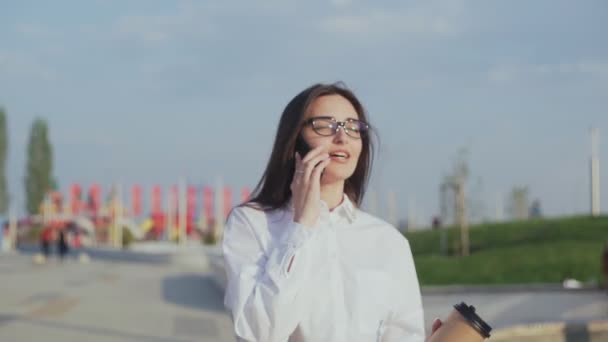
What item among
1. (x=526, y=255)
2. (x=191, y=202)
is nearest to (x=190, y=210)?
(x=191, y=202)

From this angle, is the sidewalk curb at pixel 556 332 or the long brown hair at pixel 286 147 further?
the sidewalk curb at pixel 556 332

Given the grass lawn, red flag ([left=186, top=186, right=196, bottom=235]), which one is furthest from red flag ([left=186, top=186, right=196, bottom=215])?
the grass lawn

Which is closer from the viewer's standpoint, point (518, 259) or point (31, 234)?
point (518, 259)

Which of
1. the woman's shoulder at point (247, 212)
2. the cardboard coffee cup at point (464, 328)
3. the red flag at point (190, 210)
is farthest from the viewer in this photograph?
the red flag at point (190, 210)

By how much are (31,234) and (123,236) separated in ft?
38.0

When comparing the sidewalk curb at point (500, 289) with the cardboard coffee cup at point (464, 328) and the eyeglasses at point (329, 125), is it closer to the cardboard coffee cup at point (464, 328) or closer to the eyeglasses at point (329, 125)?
the eyeglasses at point (329, 125)

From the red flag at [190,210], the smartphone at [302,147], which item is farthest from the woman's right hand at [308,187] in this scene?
the red flag at [190,210]

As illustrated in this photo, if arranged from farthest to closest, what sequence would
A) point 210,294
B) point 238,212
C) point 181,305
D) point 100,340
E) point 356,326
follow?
1. point 210,294
2. point 181,305
3. point 100,340
4. point 238,212
5. point 356,326

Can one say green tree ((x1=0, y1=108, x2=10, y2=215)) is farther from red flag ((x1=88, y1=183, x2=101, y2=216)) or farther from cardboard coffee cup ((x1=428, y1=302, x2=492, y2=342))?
cardboard coffee cup ((x1=428, y1=302, x2=492, y2=342))

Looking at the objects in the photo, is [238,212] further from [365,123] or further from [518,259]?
[518,259]

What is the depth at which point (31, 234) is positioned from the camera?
Answer: 2509 inches

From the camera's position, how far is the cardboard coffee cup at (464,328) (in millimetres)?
1916

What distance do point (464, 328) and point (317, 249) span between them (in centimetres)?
42

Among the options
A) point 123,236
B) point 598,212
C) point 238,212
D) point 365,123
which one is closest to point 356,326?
point 238,212
